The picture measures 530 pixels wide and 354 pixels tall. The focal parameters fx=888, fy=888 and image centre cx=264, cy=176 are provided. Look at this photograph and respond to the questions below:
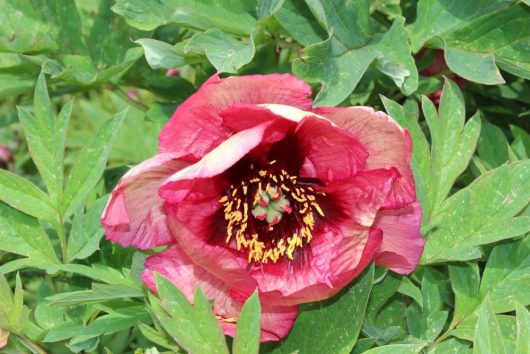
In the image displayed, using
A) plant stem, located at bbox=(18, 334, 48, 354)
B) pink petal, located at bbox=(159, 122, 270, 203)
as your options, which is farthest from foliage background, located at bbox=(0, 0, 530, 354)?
pink petal, located at bbox=(159, 122, 270, 203)

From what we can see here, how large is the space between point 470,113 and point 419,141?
41 centimetres

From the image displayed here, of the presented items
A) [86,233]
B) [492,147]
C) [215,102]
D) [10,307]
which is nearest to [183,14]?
[215,102]

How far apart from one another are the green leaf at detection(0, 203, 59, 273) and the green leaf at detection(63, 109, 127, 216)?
5 cm

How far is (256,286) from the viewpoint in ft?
3.27

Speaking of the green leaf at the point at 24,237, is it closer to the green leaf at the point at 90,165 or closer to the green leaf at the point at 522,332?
the green leaf at the point at 90,165

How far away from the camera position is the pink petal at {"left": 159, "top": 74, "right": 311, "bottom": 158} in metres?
0.97

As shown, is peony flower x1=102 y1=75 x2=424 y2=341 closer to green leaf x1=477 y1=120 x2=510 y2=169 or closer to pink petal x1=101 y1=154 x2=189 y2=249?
pink petal x1=101 y1=154 x2=189 y2=249

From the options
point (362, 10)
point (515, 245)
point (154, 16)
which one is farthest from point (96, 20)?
point (515, 245)

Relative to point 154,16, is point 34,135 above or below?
below

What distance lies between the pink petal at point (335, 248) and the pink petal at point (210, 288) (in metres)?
0.02

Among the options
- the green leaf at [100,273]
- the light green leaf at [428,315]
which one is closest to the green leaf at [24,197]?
the green leaf at [100,273]

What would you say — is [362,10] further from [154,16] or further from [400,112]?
[154,16]

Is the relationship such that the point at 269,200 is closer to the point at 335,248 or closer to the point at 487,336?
the point at 335,248

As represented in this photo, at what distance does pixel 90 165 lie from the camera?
1.15 metres
